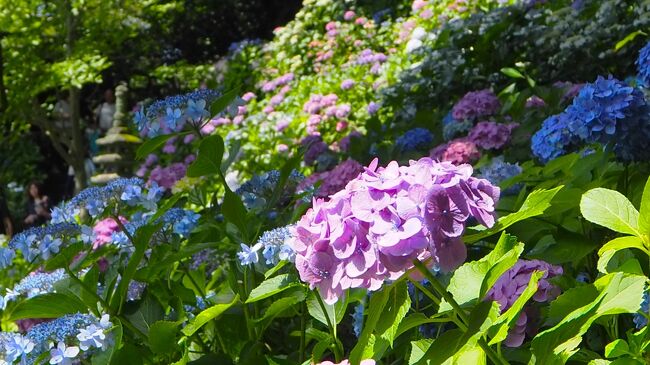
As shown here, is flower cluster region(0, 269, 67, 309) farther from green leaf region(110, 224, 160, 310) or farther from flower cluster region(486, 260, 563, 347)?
flower cluster region(486, 260, 563, 347)

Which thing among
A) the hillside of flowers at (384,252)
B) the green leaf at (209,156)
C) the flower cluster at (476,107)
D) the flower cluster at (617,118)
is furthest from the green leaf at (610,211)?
the flower cluster at (476,107)

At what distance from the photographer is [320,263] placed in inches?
42.1

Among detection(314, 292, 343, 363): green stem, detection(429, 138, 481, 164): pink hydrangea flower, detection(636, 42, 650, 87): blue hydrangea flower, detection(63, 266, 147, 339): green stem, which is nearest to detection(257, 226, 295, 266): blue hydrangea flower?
detection(314, 292, 343, 363): green stem

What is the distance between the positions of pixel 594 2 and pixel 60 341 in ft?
13.9

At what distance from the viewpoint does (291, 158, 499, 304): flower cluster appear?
1004mm

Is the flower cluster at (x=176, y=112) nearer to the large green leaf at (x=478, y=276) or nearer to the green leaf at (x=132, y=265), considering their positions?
the green leaf at (x=132, y=265)

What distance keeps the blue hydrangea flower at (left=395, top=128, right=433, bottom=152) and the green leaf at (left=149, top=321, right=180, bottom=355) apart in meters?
2.19

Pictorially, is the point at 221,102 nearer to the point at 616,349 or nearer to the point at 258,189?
the point at 258,189

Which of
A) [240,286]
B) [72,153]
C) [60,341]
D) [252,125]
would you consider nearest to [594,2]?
[252,125]

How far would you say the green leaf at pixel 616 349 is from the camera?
1022 mm

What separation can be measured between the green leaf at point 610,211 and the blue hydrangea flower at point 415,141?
8.05 feet

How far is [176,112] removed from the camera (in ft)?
6.07

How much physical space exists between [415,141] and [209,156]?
2118mm

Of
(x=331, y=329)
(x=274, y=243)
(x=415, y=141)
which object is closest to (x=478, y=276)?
(x=331, y=329)
